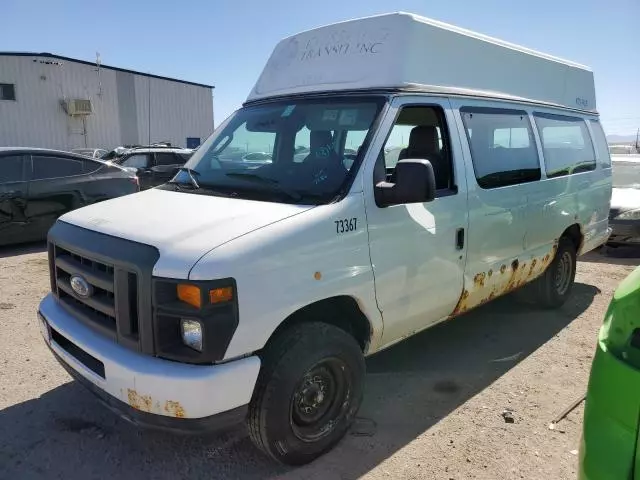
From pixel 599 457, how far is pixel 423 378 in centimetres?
232

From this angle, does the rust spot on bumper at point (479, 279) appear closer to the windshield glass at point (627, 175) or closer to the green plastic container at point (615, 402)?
the green plastic container at point (615, 402)

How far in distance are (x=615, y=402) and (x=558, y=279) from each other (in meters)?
4.28

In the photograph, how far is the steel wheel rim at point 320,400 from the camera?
285 centimetres

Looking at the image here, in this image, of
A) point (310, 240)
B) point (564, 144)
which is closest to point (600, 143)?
point (564, 144)

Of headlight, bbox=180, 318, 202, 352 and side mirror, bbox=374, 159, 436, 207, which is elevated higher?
side mirror, bbox=374, 159, 436, 207

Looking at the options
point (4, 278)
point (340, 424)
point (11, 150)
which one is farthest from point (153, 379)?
point (11, 150)

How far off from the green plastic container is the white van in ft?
4.38

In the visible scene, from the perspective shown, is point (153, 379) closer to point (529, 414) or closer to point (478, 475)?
point (478, 475)

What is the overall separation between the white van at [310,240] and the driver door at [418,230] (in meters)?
0.01

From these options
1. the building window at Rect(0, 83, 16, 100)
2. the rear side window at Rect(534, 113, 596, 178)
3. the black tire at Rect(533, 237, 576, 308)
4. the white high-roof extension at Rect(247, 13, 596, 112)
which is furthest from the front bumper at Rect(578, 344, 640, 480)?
the building window at Rect(0, 83, 16, 100)

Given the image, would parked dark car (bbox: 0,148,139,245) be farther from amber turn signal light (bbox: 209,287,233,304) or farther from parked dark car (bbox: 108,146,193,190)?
amber turn signal light (bbox: 209,287,233,304)

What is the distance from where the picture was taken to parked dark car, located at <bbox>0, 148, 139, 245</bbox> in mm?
7750

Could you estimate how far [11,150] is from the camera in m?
7.93

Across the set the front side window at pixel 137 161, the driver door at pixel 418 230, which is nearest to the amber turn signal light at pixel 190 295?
the driver door at pixel 418 230
